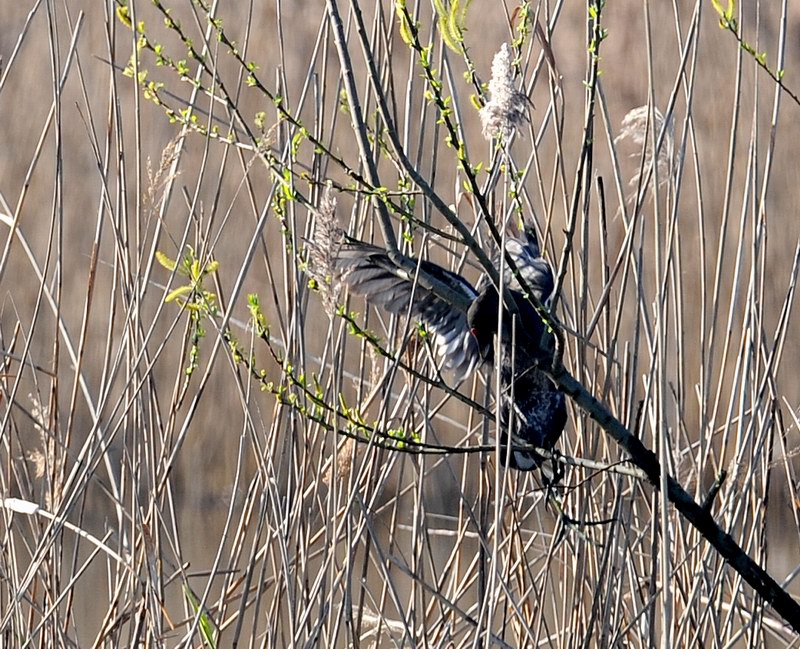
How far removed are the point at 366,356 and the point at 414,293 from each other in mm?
654

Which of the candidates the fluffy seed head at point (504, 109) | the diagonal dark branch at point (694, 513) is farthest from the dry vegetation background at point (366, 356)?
the fluffy seed head at point (504, 109)

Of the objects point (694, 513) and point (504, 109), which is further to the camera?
point (694, 513)

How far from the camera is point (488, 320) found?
98 cm

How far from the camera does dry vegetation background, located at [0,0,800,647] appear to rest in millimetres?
1109

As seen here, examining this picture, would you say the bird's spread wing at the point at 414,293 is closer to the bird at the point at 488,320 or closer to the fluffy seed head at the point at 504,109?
the bird at the point at 488,320

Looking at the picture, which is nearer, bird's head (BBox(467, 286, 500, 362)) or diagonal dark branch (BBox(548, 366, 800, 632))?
diagonal dark branch (BBox(548, 366, 800, 632))

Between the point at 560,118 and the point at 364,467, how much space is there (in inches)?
14.3

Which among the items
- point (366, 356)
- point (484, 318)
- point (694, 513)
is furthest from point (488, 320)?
point (366, 356)

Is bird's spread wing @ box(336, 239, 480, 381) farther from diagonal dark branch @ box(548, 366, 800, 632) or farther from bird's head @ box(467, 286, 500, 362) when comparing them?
diagonal dark branch @ box(548, 366, 800, 632)

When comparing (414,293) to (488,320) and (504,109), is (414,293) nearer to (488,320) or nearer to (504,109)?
(488,320)

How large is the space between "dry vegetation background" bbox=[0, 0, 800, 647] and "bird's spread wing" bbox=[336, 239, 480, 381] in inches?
1.5

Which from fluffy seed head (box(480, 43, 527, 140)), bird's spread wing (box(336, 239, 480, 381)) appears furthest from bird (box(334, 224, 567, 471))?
fluffy seed head (box(480, 43, 527, 140))

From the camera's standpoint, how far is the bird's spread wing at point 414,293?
37.6 inches

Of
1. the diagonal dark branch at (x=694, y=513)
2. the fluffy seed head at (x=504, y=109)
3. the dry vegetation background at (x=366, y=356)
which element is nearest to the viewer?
the fluffy seed head at (x=504, y=109)
